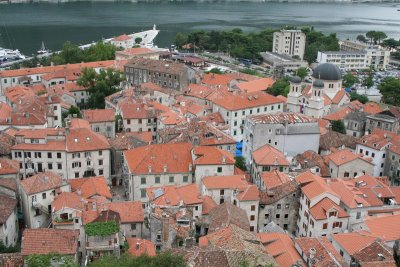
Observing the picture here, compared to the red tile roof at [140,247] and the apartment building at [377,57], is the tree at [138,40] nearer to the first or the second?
the apartment building at [377,57]

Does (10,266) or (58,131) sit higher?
(58,131)

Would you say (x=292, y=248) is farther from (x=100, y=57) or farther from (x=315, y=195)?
(x=100, y=57)

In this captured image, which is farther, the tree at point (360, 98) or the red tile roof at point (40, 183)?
the tree at point (360, 98)

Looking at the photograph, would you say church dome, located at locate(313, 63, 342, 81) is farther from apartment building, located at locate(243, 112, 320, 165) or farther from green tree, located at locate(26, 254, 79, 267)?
green tree, located at locate(26, 254, 79, 267)

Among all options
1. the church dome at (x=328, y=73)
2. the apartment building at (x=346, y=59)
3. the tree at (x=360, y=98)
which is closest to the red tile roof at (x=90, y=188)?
the church dome at (x=328, y=73)

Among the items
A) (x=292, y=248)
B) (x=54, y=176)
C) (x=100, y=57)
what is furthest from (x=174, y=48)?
(x=292, y=248)

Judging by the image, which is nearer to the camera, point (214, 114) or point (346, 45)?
point (214, 114)
